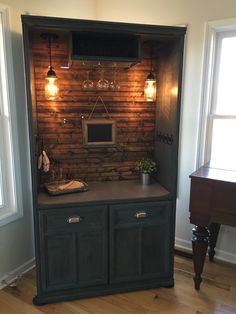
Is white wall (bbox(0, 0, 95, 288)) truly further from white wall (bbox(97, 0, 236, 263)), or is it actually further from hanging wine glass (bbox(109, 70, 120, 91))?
hanging wine glass (bbox(109, 70, 120, 91))

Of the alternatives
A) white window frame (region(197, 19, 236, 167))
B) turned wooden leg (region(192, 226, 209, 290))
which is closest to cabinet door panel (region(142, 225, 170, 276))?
turned wooden leg (region(192, 226, 209, 290))

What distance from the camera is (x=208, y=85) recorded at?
102 inches

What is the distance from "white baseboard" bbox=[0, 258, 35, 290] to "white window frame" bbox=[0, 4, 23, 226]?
1.56 feet

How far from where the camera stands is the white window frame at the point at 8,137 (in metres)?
2.19

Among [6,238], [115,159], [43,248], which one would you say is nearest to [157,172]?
[115,159]

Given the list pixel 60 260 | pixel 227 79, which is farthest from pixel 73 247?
pixel 227 79

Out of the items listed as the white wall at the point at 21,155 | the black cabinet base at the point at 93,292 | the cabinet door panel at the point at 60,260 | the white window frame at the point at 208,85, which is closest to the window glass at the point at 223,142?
the white window frame at the point at 208,85

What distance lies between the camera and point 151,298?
2242 mm

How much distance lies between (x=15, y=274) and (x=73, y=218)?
0.90 metres

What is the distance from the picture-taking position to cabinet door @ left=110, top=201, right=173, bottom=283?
2.18m

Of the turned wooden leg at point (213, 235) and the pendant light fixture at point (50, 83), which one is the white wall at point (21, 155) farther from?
the turned wooden leg at point (213, 235)

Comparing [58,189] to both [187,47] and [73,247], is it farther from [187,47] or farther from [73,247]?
A: [187,47]

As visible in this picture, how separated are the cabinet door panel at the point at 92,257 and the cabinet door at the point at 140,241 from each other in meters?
0.07

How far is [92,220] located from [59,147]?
2.38 ft
